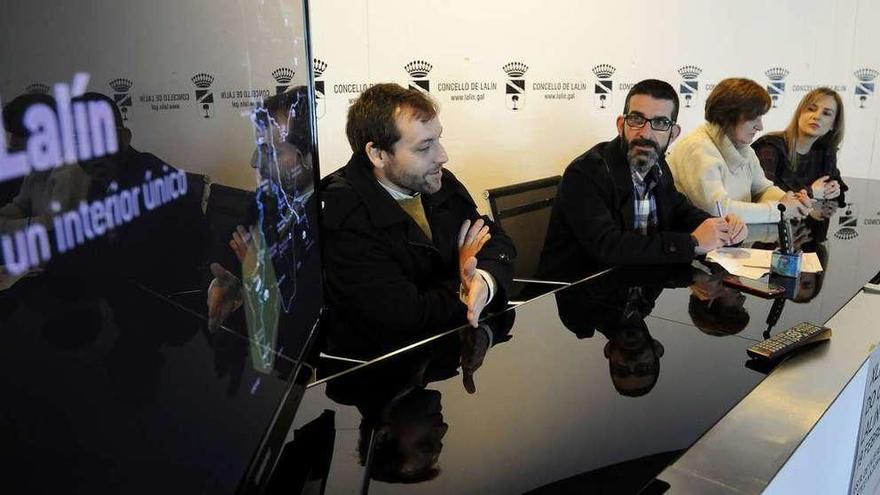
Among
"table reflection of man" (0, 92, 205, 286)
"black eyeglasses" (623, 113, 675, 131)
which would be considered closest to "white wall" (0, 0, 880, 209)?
"table reflection of man" (0, 92, 205, 286)

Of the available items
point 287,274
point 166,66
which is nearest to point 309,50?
point 287,274

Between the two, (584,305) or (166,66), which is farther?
(584,305)

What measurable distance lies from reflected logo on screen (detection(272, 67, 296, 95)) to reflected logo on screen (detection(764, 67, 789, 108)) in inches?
185

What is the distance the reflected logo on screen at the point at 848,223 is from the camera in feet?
7.97

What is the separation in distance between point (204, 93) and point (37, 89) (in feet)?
0.88

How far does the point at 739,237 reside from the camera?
224 centimetres

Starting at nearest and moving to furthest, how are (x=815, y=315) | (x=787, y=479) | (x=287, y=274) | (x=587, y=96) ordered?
(x=287, y=274), (x=787, y=479), (x=815, y=315), (x=587, y=96)

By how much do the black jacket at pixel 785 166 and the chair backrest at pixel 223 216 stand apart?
336 cm

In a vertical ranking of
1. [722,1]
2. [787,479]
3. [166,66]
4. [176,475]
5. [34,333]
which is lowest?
[787,479]

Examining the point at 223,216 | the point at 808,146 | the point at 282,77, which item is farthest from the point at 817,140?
the point at 223,216

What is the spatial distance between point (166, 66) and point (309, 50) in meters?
0.55

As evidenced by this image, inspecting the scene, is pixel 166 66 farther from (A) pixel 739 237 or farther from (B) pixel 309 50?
(A) pixel 739 237

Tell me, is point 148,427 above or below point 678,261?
above

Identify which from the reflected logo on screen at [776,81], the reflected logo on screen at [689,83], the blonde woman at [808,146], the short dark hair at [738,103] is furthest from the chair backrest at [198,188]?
the reflected logo on screen at [776,81]
